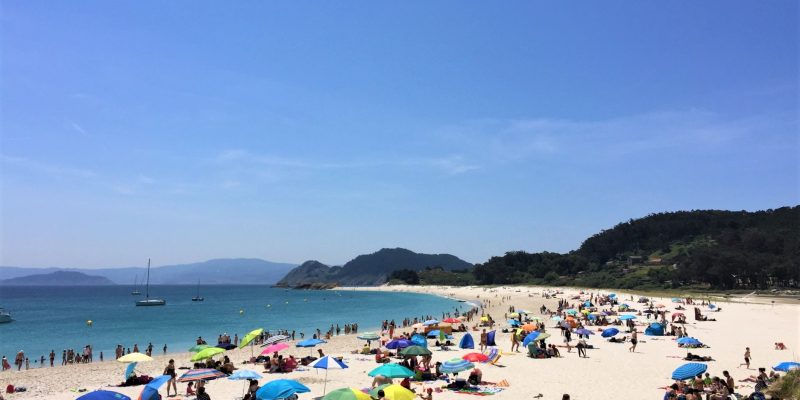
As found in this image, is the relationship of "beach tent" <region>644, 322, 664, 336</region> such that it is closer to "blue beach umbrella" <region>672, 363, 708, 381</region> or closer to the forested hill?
"blue beach umbrella" <region>672, 363, 708, 381</region>

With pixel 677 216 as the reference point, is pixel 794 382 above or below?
below

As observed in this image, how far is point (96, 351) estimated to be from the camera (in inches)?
1395

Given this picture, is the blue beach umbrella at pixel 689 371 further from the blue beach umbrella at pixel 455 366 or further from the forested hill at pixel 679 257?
the forested hill at pixel 679 257

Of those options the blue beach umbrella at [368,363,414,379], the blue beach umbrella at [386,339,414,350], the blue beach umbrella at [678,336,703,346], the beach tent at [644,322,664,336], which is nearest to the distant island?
the beach tent at [644,322,664,336]

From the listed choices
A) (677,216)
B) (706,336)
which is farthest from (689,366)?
(677,216)

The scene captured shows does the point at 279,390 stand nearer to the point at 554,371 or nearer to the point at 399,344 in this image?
the point at 399,344

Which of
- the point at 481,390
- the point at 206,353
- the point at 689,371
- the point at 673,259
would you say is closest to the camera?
the point at 689,371

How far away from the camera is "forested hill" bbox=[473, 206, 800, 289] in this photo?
8225cm

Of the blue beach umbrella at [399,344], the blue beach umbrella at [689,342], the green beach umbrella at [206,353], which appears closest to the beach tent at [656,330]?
the blue beach umbrella at [689,342]

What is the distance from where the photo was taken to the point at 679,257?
118688mm

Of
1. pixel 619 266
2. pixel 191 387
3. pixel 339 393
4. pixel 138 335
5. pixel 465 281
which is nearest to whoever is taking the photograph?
pixel 339 393

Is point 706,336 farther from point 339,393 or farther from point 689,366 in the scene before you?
point 339,393

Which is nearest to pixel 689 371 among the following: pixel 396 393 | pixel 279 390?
pixel 396 393

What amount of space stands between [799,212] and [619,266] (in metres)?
44.6
